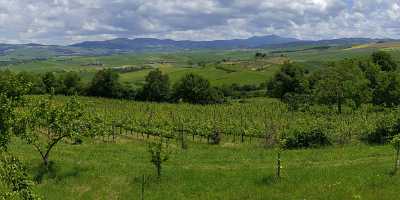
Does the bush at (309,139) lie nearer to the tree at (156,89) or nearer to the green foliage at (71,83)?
the tree at (156,89)

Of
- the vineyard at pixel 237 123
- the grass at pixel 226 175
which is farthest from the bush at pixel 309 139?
the grass at pixel 226 175

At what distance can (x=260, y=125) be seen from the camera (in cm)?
7794

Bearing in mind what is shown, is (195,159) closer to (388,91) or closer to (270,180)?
(270,180)

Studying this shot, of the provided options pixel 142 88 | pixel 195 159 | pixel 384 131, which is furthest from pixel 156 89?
pixel 195 159

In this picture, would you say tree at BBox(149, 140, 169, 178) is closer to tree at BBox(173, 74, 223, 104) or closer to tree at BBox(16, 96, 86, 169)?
tree at BBox(16, 96, 86, 169)

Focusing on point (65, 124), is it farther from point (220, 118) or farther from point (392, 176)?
point (220, 118)

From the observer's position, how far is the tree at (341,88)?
93000 mm

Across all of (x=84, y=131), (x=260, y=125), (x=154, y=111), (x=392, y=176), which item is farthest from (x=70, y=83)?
(x=392, y=176)

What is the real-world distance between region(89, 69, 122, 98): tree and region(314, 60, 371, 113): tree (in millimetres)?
59280

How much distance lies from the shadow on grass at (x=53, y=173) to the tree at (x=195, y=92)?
263 ft

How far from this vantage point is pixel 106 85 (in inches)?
5364

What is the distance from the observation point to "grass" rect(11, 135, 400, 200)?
137ft

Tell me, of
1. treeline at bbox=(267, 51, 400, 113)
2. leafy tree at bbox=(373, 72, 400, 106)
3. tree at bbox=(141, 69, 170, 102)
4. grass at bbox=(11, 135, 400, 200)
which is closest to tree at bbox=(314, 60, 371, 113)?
treeline at bbox=(267, 51, 400, 113)

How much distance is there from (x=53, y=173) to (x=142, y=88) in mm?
90693
